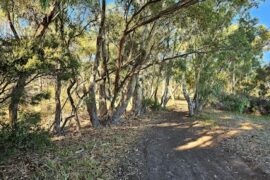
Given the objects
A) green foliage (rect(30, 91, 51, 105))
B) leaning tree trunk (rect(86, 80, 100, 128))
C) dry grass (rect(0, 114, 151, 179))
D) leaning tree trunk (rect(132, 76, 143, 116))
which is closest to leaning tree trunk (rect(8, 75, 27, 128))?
green foliage (rect(30, 91, 51, 105))

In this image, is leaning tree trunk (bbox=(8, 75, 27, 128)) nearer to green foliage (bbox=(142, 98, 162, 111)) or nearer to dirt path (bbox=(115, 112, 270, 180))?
dirt path (bbox=(115, 112, 270, 180))

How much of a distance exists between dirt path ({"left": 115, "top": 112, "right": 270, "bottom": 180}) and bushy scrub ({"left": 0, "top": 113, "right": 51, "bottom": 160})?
1.94 meters

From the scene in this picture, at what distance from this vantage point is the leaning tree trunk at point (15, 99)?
215 inches

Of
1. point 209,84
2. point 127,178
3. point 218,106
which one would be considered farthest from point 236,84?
point 127,178

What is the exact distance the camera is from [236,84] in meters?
33.9

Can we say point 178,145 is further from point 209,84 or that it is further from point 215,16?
point 209,84

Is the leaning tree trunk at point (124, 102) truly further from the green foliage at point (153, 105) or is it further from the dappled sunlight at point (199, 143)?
the green foliage at point (153, 105)

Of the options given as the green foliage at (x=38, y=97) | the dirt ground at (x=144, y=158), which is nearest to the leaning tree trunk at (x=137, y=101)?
the dirt ground at (x=144, y=158)

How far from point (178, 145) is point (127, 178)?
3665 mm

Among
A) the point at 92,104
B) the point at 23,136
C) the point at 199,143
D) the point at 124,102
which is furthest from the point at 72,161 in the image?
the point at 124,102

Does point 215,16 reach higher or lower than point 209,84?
higher

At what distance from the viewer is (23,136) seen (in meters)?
5.84

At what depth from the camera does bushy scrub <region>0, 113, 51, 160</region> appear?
5387 mm

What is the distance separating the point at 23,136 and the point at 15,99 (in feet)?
2.69
